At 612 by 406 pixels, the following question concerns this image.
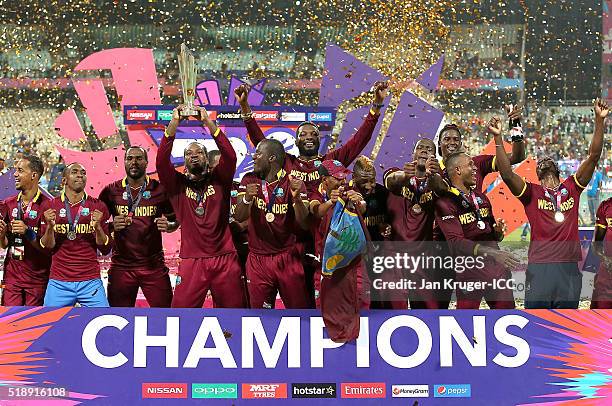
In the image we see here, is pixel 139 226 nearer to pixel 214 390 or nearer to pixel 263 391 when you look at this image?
pixel 214 390

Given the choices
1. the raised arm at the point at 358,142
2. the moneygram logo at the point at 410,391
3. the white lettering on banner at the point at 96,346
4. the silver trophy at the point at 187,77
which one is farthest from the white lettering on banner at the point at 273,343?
the raised arm at the point at 358,142

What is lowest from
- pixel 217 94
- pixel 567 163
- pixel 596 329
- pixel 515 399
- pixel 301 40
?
pixel 515 399

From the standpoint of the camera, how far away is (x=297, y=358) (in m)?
4.87

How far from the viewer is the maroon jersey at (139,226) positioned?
6.04m

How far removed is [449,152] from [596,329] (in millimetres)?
1750

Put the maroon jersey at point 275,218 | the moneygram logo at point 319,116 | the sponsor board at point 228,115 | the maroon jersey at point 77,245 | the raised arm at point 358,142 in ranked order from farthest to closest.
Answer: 1. the moneygram logo at point 319,116
2. the sponsor board at point 228,115
3. the raised arm at point 358,142
4. the maroon jersey at point 77,245
5. the maroon jersey at point 275,218

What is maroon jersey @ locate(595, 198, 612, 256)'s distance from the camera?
5.89m

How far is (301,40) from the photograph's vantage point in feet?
32.0

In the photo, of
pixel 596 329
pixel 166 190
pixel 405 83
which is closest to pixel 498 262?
pixel 596 329

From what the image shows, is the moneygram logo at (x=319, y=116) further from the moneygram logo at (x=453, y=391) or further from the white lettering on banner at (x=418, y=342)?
the moneygram logo at (x=453, y=391)

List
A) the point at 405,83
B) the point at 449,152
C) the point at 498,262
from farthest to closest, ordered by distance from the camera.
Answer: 1. the point at 405,83
2. the point at 449,152
3. the point at 498,262

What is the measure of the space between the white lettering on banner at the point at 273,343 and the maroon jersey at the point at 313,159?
4.31 feet

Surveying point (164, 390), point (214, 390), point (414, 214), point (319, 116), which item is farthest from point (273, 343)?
point (319, 116)

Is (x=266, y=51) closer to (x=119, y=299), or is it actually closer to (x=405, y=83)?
(x=405, y=83)
